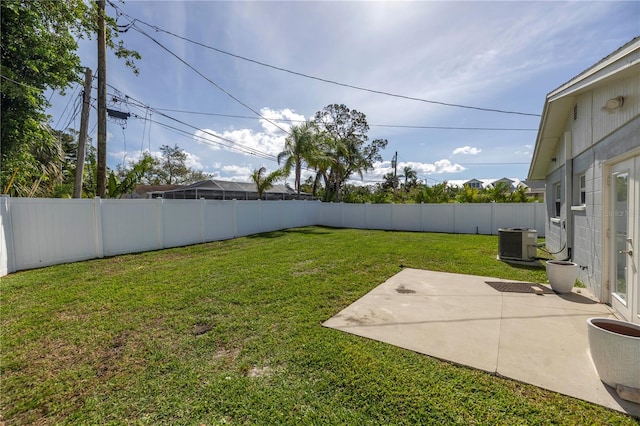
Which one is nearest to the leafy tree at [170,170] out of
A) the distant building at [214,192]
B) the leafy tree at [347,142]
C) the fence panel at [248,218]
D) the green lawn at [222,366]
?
the distant building at [214,192]

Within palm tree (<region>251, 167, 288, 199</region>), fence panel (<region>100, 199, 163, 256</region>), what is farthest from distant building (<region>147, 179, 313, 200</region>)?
fence panel (<region>100, 199, 163, 256</region>)

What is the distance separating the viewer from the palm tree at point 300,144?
1834 centimetres

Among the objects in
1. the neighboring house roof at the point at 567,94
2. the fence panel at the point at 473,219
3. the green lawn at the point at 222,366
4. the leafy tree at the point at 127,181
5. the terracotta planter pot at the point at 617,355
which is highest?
the neighboring house roof at the point at 567,94

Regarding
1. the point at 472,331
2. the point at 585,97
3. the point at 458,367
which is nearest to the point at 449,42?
the point at 585,97

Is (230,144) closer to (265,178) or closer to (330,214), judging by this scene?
(265,178)

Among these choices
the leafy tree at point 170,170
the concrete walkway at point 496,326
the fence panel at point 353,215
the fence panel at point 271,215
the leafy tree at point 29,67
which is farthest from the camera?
the leafy tree at point 170,170

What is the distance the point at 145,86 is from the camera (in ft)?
38.0

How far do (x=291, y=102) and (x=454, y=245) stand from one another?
1004cm

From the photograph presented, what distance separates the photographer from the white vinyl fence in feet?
21.3

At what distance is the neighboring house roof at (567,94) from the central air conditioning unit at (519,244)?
2.54 meters

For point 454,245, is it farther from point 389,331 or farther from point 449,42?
point 389,331

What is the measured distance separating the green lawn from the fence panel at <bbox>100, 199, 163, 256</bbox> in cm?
277

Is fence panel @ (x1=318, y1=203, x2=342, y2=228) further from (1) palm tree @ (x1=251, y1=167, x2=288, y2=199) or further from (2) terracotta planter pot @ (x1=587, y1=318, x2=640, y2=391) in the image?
(2) terracotta planter pot @ (x1=587, y1=318, x2=640, y2=391)

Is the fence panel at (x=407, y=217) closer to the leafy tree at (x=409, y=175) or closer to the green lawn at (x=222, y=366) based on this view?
the green lawn at (x=222, y=366)
